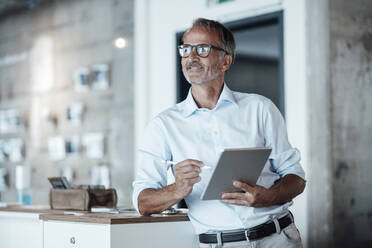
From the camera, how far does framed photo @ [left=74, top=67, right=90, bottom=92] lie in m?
6.92

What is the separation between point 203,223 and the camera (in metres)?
2.54

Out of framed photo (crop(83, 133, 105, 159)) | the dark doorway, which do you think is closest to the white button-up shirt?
framed photo (crop(83, 133, 105, 159))

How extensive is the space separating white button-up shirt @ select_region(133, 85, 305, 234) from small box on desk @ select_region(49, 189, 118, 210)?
0.85 metres

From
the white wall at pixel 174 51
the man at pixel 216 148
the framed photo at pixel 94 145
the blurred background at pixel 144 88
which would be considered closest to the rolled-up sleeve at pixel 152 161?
the man at pixel 216 148

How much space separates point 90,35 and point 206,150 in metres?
4.74

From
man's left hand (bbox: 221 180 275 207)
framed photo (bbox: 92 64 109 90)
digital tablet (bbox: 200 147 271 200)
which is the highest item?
framed photo (bbox: 92 64 109 90)

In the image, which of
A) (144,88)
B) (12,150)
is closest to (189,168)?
(144,88)

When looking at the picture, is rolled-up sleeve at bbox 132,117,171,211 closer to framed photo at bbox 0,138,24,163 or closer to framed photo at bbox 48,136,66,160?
framed photo at bbox 48,136,66,160

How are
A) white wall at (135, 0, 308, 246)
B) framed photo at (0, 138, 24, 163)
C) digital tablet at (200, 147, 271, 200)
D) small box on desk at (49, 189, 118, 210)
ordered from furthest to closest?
framed photo at (0, 138, 24, 163) < white wall at (135, 0, 308, 246) < small box on desk at (49, 189, 118, 210) < digital tablet at (200, 147, 271, 200)

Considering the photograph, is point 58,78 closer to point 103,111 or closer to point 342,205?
point 103,111

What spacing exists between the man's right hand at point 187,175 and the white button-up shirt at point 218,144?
183 mm

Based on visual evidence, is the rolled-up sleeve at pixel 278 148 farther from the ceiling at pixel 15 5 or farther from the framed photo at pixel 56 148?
the ceiling at pixel 15 5

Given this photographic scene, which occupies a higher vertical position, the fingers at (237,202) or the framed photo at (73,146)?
the framed photo at (73,146)

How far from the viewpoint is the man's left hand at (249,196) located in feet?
7.59
